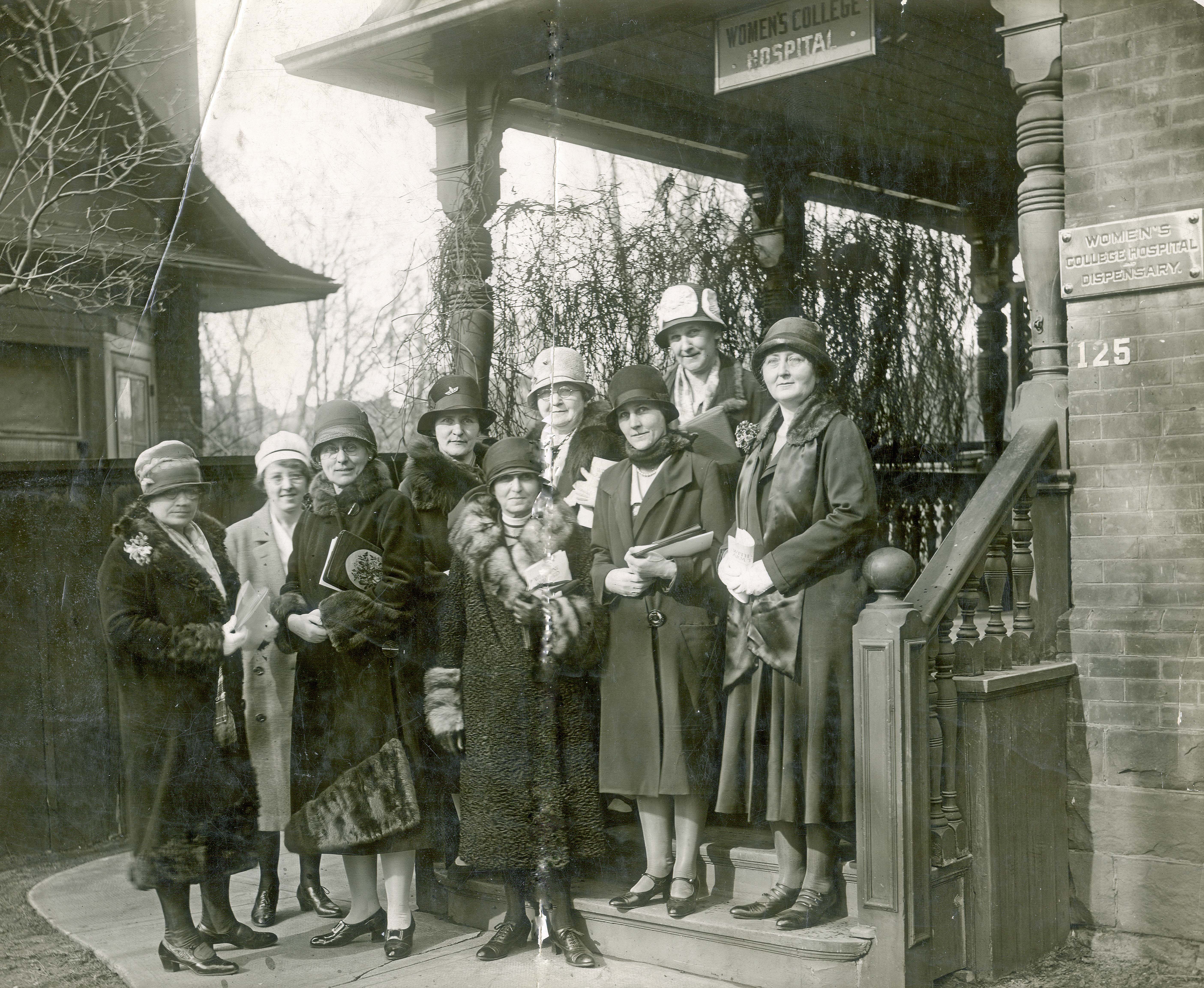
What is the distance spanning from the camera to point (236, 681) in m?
4.13

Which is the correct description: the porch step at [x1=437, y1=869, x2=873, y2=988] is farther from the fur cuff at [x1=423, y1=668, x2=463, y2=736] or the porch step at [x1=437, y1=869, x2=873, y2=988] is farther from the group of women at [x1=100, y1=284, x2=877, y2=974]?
the fur cuff at [x1=423, y1=668, x2=463, y2=736]

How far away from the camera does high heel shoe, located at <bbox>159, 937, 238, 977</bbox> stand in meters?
3.95

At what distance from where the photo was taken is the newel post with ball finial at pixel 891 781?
3631 mm

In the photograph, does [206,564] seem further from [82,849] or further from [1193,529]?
[1193,529]

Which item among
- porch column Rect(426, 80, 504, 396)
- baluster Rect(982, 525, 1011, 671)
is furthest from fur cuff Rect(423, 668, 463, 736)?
baluster Rect(982, 525, 1011, 671)

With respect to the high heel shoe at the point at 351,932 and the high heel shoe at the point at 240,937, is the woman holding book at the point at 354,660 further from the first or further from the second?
the high heel shoe at the point at 240,937

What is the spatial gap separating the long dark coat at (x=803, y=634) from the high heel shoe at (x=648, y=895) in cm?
36

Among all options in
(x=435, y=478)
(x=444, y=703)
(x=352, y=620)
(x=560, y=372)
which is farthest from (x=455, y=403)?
(x=444, y=703)

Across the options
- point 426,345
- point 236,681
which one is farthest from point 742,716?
point 426,345

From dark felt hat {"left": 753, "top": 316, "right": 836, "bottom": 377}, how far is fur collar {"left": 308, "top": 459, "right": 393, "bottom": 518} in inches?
57.6

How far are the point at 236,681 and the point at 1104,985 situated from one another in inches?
129

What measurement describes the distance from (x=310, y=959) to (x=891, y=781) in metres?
2.12

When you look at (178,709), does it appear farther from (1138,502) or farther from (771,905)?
(1138,502)

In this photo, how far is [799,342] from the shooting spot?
12.8 feet
